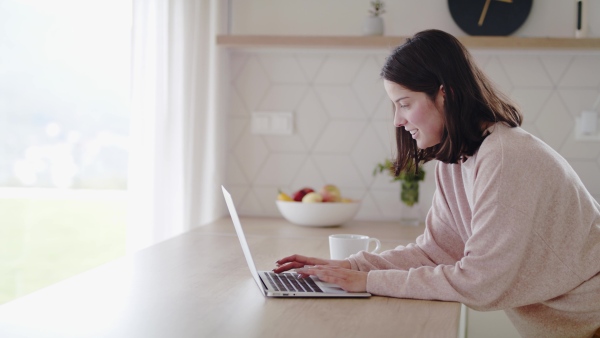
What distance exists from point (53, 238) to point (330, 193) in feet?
8.03

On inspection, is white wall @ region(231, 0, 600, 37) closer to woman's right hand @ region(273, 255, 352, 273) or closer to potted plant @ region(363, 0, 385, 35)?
potted plant @ region(363, 0, 385, 35)

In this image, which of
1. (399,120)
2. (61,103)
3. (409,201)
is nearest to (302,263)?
(399,120)

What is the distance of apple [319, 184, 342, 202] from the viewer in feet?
8.60

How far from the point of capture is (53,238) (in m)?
4.46

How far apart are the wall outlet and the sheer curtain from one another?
167mm

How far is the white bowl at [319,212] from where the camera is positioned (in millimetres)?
2570

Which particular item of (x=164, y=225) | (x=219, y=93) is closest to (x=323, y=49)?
(x=219, y=93)

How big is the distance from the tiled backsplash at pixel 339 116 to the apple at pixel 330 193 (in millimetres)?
240

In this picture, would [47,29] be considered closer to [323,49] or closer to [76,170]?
[76,170]

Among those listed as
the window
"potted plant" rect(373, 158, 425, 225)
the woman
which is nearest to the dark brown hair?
the woman

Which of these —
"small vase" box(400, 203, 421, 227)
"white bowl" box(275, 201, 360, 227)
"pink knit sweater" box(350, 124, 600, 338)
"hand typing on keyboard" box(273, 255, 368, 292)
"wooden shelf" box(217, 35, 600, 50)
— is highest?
"wooden shelf" box(217, 35, 600, 50)

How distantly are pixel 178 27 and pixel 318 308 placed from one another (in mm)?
1659

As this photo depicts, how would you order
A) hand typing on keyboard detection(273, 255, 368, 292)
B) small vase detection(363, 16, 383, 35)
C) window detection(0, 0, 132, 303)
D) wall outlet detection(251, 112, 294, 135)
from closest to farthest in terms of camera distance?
1. hand typing on keyboard detection(273, 255, 368, 292)
2. small vase detection(363, 16, 383, 35)
3. wall outlet detection(251, 112, 294, 135)
4. window detection(0, 0, 132, 303)

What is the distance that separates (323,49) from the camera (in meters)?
2.81
